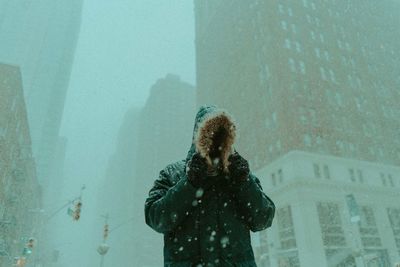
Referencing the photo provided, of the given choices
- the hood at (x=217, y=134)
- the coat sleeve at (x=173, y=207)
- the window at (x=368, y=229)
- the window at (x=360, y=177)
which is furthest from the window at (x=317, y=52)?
the coat sleeve at (x=173, y=207)

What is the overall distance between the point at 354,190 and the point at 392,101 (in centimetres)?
2355

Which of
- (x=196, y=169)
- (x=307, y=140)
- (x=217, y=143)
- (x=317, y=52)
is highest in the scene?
(x=317, y=52)

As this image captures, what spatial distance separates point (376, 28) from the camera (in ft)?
208

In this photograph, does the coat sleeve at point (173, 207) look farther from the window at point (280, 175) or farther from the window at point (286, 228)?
the window at point (280, 175)

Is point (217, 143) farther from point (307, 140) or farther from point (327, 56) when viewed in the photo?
point (327, 56)

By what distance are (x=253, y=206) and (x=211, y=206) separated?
0.26m

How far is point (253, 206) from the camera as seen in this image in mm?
2203

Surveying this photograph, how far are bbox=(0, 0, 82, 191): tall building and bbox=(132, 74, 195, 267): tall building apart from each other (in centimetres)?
4114

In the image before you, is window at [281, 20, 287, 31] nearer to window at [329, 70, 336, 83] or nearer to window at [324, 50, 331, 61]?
window at [324, 50, 331, 61]

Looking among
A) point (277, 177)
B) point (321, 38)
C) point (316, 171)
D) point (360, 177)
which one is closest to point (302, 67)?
point (321, 38)

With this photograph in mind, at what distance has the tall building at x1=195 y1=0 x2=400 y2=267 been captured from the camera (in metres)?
34.1

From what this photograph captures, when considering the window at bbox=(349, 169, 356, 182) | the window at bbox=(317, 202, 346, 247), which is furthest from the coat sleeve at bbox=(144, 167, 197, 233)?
the window at bbox=(349, 169, 356, 182)

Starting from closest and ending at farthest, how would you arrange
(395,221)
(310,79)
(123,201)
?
1. (395,221)
2. (310,79)
3. (123,201)

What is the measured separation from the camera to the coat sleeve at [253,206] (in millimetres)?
2164
